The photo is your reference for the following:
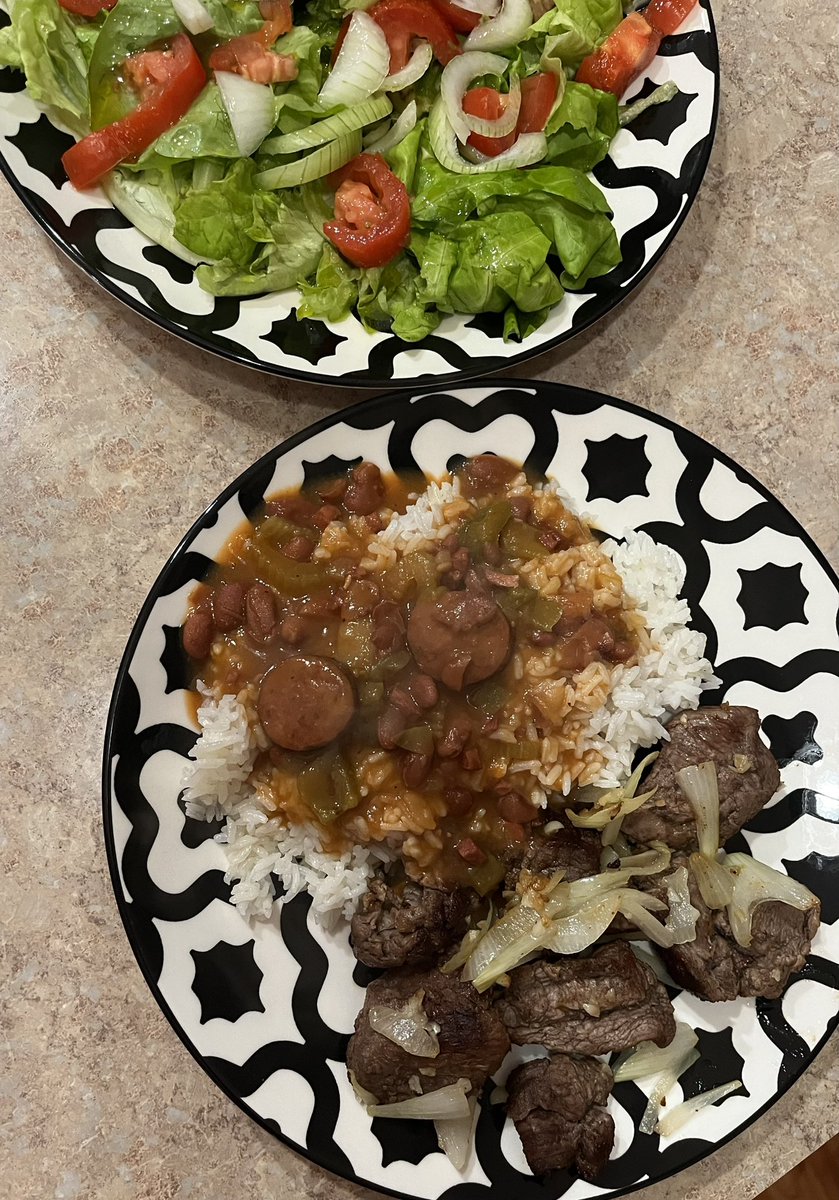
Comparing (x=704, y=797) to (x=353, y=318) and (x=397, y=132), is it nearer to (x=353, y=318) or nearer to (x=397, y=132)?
(x=353, y=318)

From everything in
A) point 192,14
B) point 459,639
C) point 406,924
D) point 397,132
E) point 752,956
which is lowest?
point 752,956

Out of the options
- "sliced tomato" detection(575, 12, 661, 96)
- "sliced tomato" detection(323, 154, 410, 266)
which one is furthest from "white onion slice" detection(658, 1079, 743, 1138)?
"sliced tomato" detection(575, 12, 661, 96)

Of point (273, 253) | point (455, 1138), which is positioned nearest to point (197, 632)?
point (273, 253)

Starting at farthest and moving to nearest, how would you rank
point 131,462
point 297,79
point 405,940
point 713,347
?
point 713,347 < point 131,462 < point 297,79 < point 405,940

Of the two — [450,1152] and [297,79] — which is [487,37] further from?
[450,1152]

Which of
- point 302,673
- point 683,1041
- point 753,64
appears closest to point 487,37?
point 753,64

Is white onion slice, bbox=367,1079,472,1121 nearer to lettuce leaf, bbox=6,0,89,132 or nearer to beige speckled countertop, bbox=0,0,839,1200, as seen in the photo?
beige speckled countertop, bbox=0,0,839,1200
